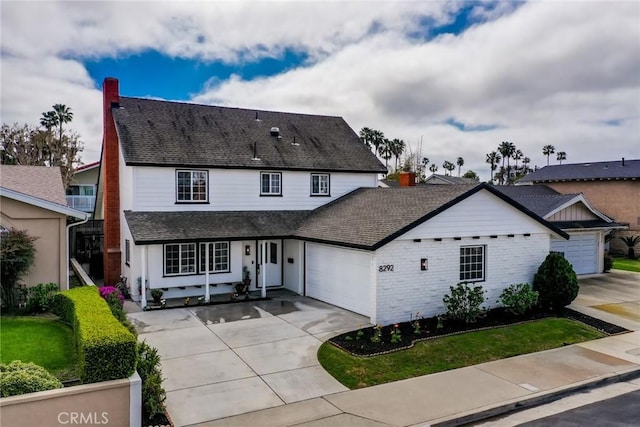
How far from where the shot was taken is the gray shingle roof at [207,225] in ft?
53.3

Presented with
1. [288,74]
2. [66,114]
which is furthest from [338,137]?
[66,114]

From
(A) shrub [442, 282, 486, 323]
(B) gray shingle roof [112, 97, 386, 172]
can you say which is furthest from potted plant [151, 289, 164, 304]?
(A) shrub [442, 282, 486, 323]

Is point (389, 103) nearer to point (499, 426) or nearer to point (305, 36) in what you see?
point (305, 36)

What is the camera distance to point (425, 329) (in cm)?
1322

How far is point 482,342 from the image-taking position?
12.3m

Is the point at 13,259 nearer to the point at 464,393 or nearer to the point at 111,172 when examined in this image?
the point at 111,172

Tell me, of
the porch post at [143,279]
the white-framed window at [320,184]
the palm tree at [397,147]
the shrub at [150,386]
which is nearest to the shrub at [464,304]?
the shrub at [150,386]

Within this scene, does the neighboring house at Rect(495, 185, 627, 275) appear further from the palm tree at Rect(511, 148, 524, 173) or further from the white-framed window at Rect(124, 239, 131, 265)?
the palm tree at Rect(511, 148, 524, 173)

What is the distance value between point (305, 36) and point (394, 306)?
34.1 feet

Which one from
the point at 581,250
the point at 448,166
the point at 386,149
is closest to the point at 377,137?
the point at 386,149

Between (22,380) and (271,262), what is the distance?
12827 mm

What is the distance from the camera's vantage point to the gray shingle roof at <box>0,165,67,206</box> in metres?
15.6

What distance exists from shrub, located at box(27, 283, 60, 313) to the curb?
11793 mm

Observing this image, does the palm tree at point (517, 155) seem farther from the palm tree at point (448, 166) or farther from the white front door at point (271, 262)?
the white front door at point (271, 262)
